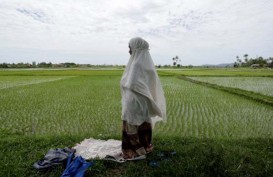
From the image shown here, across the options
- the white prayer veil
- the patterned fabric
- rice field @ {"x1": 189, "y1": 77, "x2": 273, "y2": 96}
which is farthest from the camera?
rice field @ {"x1": 189, "y1": 77, "x2": 273, "y2": 96}

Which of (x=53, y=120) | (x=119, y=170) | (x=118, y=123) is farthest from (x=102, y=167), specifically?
(x=53, y=120)

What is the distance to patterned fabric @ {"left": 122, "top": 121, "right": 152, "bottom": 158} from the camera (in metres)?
3.27

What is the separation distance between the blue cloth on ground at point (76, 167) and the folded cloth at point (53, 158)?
0.14m

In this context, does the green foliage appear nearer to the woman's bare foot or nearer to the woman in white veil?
the woman's bare foot

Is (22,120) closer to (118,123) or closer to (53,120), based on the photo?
(53,120)

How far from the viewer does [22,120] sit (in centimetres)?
589

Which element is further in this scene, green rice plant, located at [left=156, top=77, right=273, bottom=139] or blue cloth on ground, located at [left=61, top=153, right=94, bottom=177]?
green rice plant, located at [left=156, top=77, right=273, bottom=139]

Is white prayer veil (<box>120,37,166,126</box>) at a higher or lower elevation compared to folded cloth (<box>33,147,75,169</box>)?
higher

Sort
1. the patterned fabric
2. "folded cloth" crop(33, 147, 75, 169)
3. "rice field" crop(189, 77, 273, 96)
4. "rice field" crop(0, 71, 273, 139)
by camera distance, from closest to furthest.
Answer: "folded cloth" crop(33, 147, 75, 169) → the patterned fabric → "rice field" crop(0, 71, 273, 139) → "rice field" crop(189, 77, 273, 96)

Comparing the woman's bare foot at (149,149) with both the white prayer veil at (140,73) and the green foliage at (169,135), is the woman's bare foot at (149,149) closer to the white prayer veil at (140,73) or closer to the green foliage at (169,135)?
the green foliage at (169,135)

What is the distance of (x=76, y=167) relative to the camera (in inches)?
113

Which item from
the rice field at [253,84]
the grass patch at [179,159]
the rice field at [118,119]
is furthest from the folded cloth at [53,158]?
the rice field at [253,84]

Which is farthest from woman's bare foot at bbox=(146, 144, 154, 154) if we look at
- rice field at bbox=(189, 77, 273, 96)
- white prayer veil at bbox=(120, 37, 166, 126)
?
rice field at bbox=(189, 77, 273, 96)

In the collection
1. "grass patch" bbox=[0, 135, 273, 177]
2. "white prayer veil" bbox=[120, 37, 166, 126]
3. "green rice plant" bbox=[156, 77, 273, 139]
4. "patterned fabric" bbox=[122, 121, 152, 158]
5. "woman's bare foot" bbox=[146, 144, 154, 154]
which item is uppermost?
"white prayer veil" bbox=[120, 37, 166, 126]
